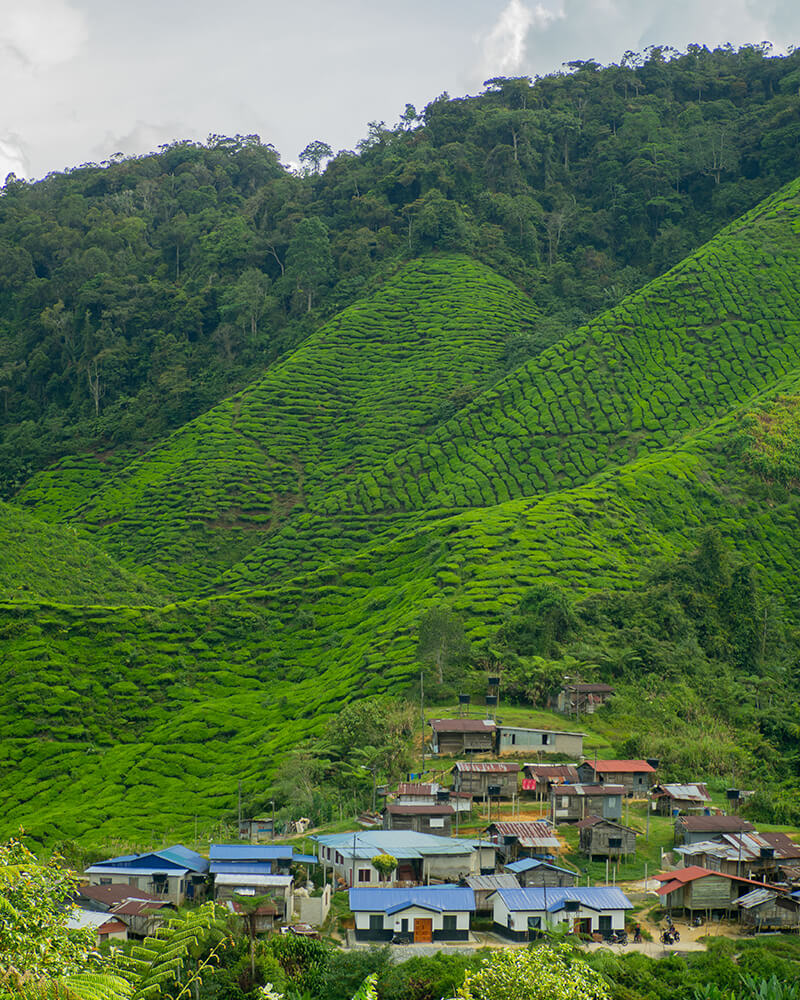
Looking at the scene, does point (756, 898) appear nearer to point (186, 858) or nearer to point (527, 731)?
point (527, 731)

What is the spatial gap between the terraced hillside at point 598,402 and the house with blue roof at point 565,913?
43.1 metres

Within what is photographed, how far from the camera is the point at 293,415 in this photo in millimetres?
87750

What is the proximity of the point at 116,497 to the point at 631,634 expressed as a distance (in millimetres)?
42704

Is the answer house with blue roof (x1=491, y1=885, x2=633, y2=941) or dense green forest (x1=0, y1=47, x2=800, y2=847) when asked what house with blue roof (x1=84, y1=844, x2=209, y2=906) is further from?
house with blue roof (x1=491, y1=885, x2=633, y2=941)

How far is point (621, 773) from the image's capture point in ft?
129

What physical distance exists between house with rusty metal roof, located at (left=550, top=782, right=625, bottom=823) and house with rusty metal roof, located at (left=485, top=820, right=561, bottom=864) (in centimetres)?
261

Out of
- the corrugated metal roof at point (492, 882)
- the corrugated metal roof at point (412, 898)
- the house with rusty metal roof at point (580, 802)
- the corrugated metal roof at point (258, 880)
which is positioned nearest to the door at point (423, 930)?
the corrugated metal roof at point (412, 898)

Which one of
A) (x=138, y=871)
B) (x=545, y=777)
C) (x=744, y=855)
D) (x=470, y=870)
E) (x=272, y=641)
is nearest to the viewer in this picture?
(x=138, y=871)

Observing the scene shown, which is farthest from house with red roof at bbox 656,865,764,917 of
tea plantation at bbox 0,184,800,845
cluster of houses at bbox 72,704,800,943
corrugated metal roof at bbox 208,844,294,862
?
tea plantation at bbox 0,184,800,845

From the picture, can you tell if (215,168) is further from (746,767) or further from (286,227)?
(746,767)

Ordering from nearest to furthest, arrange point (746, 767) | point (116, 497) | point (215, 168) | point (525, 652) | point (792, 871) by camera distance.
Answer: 1. point (792, 871)
2. point (746, 767)
3. point (525, 652)
4. point (116, 497)
5. point (215, 168)

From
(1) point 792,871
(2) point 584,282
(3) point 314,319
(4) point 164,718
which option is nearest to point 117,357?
(3) point 314,319

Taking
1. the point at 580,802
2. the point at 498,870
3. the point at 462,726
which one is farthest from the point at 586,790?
the point at 498,870

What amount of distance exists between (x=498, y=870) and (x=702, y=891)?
209 inches
